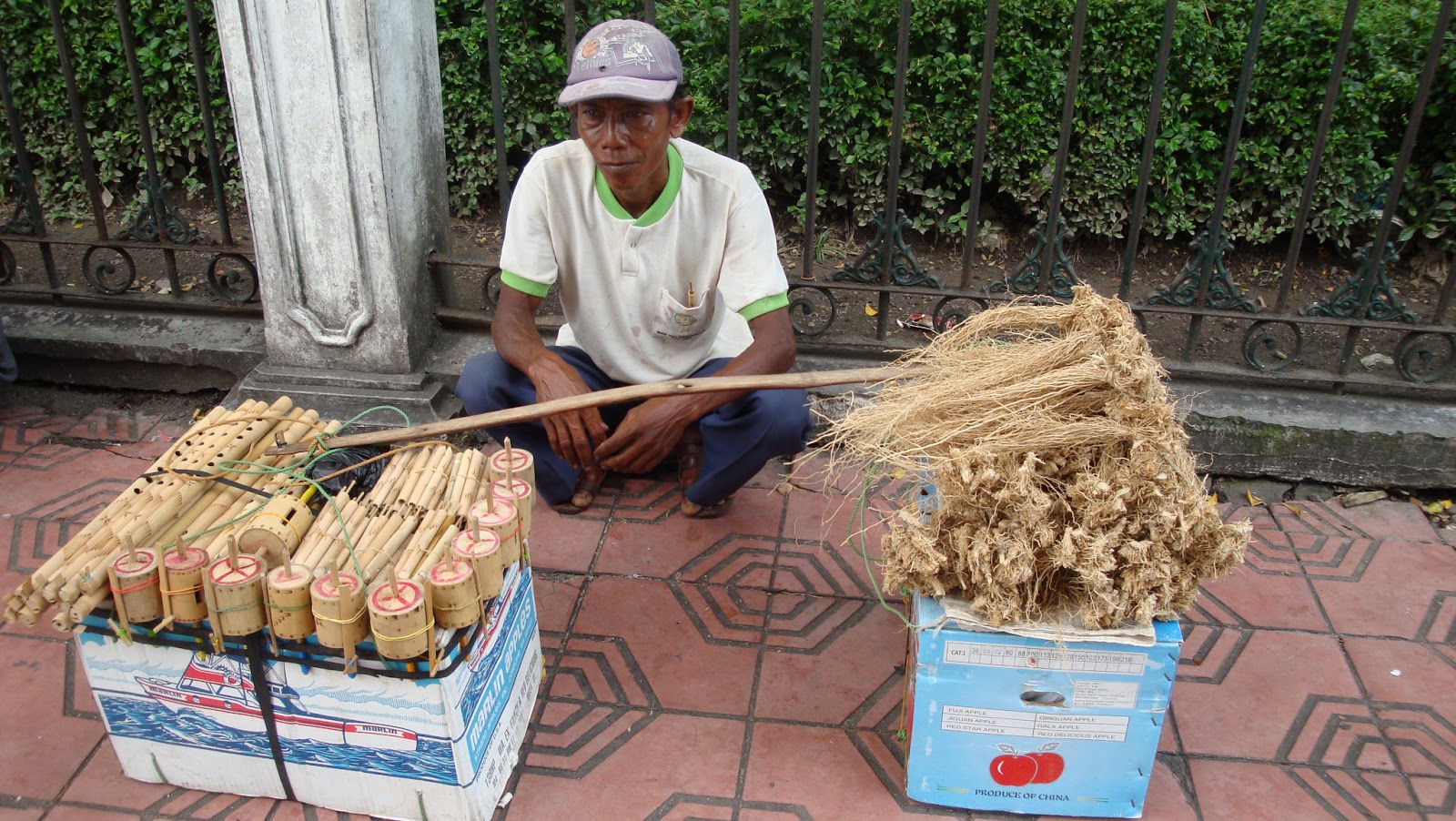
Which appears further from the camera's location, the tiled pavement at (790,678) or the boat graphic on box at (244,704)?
the tiled pavement at (790,678)

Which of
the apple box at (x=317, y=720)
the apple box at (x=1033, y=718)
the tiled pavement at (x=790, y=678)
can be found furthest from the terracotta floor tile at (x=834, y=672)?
the apple box at (x=317, y=720)

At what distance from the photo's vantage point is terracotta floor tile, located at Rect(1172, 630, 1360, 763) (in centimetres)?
259

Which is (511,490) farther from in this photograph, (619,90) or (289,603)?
(619,90)

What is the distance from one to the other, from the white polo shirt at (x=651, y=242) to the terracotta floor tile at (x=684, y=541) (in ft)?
2.09

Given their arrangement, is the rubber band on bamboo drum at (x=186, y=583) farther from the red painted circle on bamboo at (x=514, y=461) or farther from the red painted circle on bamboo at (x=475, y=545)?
the red painted circle on bamboo at (x=514, y=461)

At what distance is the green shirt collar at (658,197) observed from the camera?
10.0 feet

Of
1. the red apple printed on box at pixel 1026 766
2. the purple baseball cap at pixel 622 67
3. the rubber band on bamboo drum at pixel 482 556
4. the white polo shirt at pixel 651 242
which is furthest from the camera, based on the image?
the white polo shirt at pixel 651 242

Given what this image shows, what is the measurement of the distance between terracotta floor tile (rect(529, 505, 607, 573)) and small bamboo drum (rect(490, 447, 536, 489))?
0.68 meters

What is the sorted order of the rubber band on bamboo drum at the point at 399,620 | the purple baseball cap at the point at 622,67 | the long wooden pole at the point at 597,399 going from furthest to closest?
the purple baseball cap at the point at 622,67, the long wooden pole at the point at 597,399, the rubber band on bamboo drum at the point at 399,620

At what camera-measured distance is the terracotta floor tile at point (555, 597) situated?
2957mm

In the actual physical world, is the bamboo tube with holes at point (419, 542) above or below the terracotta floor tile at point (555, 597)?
above

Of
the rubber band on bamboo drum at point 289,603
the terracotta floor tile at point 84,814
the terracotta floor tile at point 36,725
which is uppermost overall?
the rubber band on bamboo drum at point 289,603

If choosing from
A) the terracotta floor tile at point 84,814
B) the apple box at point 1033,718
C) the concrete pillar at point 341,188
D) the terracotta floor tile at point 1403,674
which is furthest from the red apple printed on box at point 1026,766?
the concrete pillar at point 341,188

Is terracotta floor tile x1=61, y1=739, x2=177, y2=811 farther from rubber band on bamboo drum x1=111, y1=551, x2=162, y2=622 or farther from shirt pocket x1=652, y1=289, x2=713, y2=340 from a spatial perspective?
shirt pocket x1=652, y1=289, x2=713, y2=340
